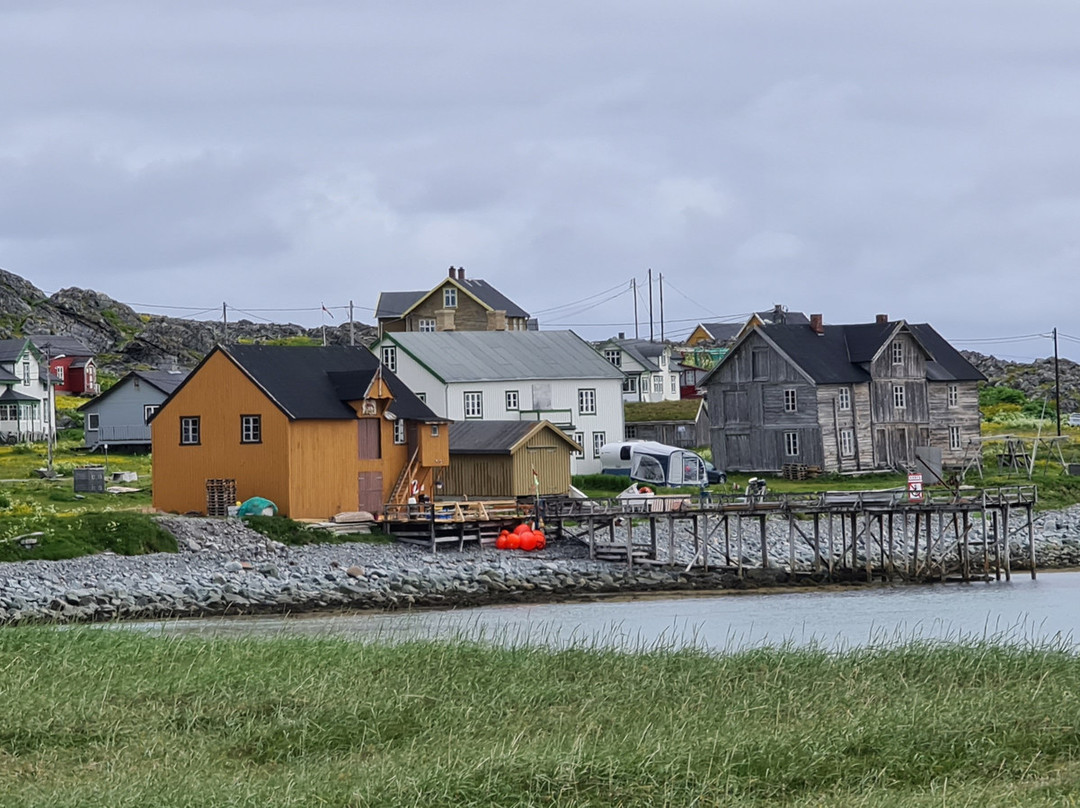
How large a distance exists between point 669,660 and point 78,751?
26.7ft

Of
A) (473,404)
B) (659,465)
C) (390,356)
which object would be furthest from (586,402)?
(390,356)

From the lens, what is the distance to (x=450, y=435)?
55938 mm

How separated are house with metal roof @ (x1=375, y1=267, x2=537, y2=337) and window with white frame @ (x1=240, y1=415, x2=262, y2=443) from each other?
5874 cm

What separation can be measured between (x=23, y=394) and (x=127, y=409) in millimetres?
11396

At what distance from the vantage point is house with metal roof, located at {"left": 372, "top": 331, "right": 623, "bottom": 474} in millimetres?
65312

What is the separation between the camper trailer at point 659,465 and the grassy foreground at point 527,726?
136 ft

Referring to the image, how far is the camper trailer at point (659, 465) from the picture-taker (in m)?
63.4

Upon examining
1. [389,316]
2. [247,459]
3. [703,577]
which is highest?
[389,316]

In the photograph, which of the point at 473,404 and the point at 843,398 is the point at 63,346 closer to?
the point at 473,404

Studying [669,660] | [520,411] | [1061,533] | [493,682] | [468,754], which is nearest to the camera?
[468,754]

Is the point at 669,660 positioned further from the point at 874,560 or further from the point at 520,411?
the point at 520,411

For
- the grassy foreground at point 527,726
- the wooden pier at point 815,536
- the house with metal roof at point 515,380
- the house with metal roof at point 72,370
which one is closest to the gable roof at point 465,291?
the house with metal roof at point 72,370

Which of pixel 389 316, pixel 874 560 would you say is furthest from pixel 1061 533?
pixel 389 316

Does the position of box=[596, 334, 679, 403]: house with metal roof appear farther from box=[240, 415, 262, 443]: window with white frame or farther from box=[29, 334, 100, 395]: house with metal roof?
box=[240, 415, 262, 443]: window with white frame
